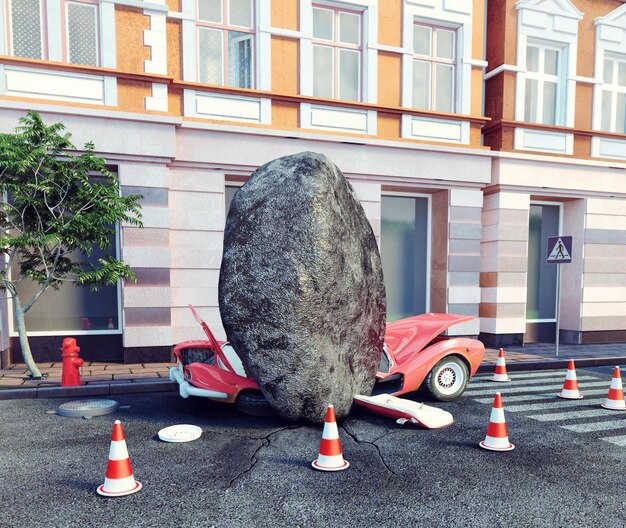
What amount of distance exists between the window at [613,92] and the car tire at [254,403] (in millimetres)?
11664

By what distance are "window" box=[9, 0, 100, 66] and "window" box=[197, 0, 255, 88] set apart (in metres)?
1.90

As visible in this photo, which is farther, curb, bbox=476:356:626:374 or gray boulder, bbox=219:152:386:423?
curb, bbox=476:356:626:374

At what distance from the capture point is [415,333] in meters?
6.01

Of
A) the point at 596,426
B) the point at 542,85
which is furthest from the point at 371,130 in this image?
the point at 596,426

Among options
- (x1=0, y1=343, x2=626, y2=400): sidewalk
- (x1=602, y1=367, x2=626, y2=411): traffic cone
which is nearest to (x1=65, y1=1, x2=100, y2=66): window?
(x1=0, y1=343, x2=626, y2=400): sidewalk

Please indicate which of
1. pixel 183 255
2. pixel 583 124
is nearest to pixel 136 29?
pixel 183 255

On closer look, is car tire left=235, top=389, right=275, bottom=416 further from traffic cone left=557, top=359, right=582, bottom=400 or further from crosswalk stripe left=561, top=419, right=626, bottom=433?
traffic cone left=557, top=359, right=582, bottom=400

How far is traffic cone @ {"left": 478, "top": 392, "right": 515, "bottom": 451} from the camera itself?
14.0ft

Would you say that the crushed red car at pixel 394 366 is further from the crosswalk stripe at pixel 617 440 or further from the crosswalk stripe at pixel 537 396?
the crosswalk stripe at pixel 617 440

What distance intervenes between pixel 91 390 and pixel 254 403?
271 centimetres

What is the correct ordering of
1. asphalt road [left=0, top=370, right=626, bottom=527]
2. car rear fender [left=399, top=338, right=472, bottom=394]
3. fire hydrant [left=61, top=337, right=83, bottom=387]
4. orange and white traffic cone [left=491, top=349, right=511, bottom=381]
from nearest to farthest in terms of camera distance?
1. asphalt road [left=0, top=370, right=626, bottom=527]
2. car rear fender [left=399, top=338, right=472, bottom=394]
3. fire hydrant [left=61, top=337, right=83, bottom=387]
4. orange and white traffic cone [left=491, top=349, right=511, bottom=381]

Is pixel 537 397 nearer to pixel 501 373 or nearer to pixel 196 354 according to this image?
pixel 501 373

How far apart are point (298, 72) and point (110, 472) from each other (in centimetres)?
824

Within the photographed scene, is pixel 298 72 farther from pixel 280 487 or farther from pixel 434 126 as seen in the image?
pixel 280 487
